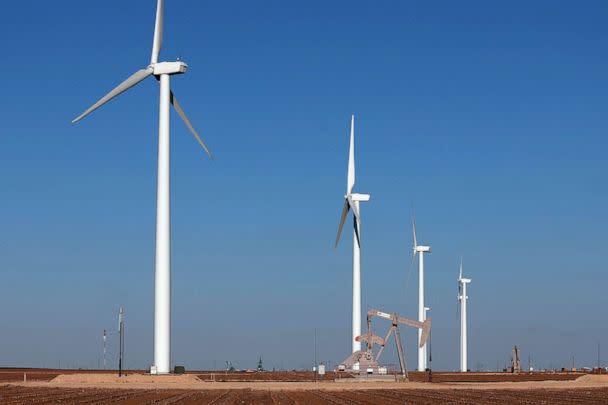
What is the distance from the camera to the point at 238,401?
66.3 meters

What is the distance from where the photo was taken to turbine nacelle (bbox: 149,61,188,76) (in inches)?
4050

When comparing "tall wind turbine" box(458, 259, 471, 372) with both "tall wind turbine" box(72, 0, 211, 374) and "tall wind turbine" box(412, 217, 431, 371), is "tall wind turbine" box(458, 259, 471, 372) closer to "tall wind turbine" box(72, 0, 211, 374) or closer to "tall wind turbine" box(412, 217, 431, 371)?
"tall wind turbine" box(412, 217, 431, 371)

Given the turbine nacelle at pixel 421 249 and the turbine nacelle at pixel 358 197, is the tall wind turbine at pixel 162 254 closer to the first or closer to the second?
the turbine nacelle at pixel 358 197

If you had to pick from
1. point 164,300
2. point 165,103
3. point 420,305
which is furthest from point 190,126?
point 420,305

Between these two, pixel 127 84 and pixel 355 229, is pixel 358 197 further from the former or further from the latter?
pixel 127 84

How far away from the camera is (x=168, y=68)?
10288 cm


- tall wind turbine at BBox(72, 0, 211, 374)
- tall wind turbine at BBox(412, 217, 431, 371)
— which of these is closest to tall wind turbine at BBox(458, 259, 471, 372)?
tall wind turbine at BBox(412, 217, 431, 371)

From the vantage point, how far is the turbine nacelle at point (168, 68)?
103m

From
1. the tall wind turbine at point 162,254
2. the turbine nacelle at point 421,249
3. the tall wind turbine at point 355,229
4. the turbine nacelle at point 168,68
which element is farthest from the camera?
the turbine nacelle at point 421,249

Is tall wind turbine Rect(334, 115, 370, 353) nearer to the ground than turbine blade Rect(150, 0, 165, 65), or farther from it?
nearer to the ground

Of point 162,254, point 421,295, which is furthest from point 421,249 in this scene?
point 162,254

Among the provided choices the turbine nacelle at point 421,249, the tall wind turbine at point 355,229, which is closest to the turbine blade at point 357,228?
the tall wind turbine at point 355,229

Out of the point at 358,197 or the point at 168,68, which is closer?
the point at 168,68

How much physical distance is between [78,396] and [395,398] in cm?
2248
